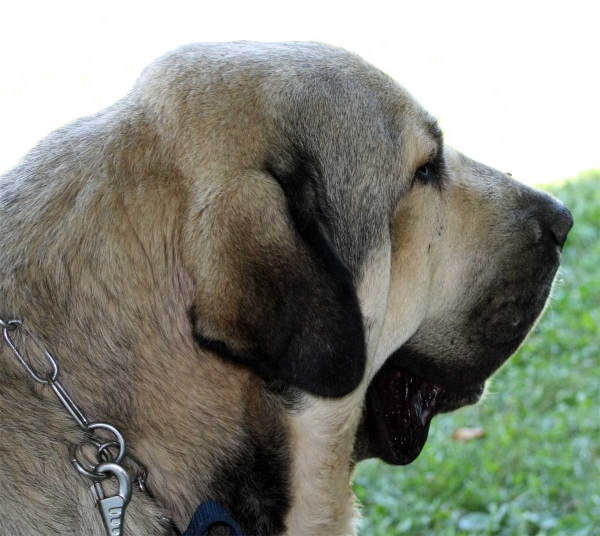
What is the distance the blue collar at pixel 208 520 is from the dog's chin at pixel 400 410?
0.79 metres

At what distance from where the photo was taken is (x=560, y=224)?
10.6 feet

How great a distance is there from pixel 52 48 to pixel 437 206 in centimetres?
1346

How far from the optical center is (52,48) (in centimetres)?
1496

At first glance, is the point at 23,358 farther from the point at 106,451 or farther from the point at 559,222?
the point at 559,222

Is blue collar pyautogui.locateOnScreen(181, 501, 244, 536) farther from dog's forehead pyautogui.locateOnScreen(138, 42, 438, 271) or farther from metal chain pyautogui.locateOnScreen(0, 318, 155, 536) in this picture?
dog's forehead pyautogui.locateOnScreen(138, 42, 438, 271)

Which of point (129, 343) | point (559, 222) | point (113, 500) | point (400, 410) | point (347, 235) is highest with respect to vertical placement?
point (347, 235)

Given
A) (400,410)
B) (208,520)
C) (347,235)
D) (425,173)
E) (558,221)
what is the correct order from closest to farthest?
(208,520)
(347,235)
(425,173)
(400,410)
(558,221)

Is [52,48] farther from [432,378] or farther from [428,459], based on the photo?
[432,378]

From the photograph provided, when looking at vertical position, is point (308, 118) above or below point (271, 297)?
above

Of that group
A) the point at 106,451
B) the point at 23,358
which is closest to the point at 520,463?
the point at 106,451

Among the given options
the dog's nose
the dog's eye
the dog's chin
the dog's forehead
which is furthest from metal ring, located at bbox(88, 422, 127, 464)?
the dog's nose

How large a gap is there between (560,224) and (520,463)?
6.25 ft

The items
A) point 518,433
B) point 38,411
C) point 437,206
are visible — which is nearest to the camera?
point 38,411

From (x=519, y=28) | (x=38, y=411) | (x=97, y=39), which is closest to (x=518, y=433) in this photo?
(x=38, y=411)
